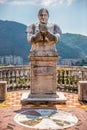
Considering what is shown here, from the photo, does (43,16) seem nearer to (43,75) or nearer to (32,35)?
(32,35)

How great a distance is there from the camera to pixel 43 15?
7633 millimetres

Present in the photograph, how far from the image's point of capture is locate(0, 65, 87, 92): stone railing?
32.9ft

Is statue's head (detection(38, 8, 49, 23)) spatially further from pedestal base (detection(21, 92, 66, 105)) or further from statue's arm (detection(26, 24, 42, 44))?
pedestal base (detection(21, 92, 66, 105))

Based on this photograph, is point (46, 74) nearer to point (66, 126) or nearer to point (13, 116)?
point (13, 116)

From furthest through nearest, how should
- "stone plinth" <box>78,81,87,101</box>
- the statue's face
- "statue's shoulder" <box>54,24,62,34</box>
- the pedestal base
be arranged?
1. "stone plinth" <box>78,81,87,101</box>
2. "statue's shoulder" <box>54,24,62,34</box>
3. the statue's face
4. the pedestal base

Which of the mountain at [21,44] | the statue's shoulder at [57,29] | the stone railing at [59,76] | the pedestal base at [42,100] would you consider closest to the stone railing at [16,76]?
the stone railing at [59,76]

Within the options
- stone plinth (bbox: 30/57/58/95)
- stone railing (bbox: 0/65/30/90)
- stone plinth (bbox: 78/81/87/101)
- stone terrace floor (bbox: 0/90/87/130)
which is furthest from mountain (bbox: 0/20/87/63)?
stone plinth (bbox: 30/57/58/95)

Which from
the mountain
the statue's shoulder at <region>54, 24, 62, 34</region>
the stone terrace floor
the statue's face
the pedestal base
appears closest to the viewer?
the stone terrace floor

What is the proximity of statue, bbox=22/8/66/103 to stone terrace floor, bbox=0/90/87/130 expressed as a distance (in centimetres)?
38

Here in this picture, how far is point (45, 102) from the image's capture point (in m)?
7.48

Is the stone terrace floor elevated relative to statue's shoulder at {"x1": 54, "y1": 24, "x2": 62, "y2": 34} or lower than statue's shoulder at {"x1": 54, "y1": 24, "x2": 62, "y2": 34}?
lower

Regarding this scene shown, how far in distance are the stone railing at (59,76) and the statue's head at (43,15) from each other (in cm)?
309

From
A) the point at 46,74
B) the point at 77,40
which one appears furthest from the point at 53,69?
the point at 77,40

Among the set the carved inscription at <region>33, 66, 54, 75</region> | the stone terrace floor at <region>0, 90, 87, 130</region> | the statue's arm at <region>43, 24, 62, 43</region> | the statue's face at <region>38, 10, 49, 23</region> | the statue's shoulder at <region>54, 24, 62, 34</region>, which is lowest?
the stone terrace floor at <region>0, 90, 87, 130</region>
